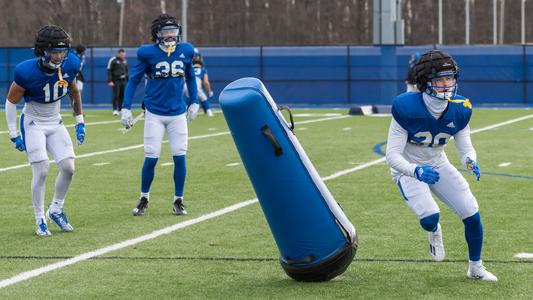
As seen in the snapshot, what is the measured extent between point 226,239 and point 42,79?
2.00 meters

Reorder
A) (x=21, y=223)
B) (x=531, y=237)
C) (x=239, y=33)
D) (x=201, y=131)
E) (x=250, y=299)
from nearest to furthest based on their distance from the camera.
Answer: (x=250, y=299)
(x=531, y=237)
(x=21, y=223)
(x=201, y=131)
(x=239, y=33)

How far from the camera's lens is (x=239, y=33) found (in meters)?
89.2

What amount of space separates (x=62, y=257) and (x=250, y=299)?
2111mm

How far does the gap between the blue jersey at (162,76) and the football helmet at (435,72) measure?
4253 millimetres

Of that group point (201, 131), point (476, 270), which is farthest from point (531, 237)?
point (201, 131)

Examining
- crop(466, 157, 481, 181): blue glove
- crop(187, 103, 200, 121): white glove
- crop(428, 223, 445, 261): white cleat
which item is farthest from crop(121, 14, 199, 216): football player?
crop(466, 157, 481, 181): blue glove

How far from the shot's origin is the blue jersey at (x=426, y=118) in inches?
299

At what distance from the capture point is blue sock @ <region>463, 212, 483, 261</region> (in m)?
7.61

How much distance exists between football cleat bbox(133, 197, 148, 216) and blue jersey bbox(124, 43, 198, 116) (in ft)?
2.76

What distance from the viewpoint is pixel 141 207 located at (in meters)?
11.2

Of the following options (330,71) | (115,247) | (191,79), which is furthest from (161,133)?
(330,71)

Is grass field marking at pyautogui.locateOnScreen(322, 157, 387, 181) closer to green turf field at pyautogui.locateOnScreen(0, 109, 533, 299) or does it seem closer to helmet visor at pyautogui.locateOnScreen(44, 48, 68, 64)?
green turf field at pyautogui.locateOnScreen(0, 109, 533, 299)

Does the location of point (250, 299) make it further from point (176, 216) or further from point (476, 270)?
point (176, 216)

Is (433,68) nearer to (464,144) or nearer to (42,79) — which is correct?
(464,144)
